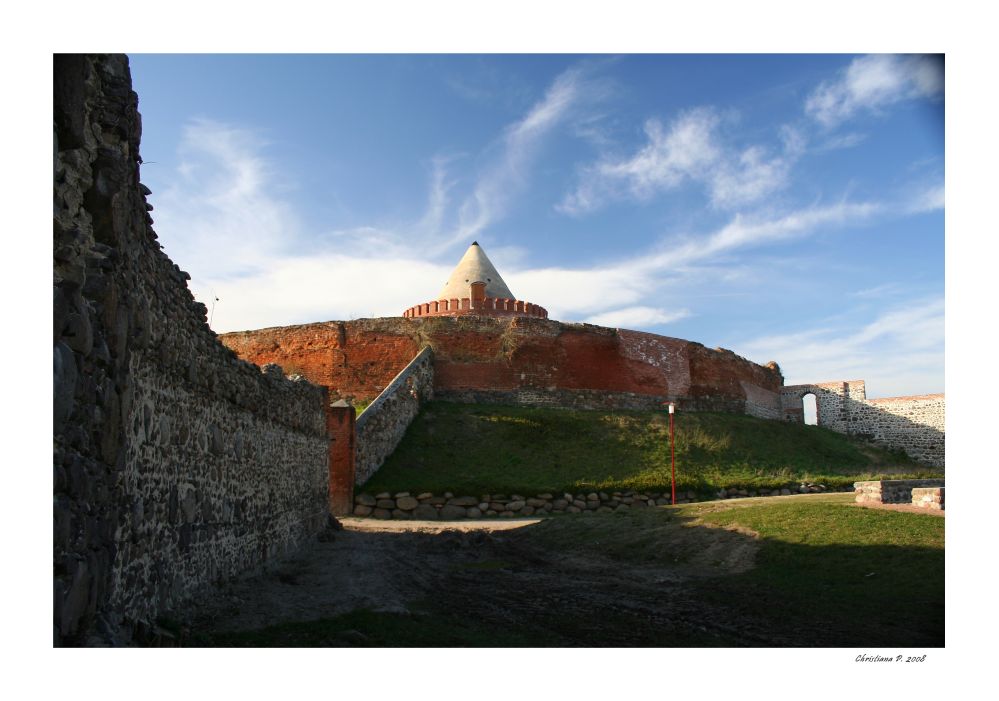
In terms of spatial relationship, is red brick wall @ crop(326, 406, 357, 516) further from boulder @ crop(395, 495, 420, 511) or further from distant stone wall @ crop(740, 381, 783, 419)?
distant stone wall @ crop(740, 381, 783, 419)

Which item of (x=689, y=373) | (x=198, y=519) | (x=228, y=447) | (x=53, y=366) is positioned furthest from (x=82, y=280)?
(x=689, y=373)

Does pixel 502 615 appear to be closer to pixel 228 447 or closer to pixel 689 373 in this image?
pixel 228 447

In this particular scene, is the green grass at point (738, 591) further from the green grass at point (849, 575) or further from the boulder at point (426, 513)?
the boulder at point (426, 513)

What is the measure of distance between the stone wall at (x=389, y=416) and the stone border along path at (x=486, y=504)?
931mm

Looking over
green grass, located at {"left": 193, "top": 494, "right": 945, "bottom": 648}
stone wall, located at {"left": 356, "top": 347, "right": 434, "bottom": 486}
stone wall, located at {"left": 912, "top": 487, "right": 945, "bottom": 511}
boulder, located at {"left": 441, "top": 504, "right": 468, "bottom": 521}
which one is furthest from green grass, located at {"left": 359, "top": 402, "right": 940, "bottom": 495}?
stone wall, located at {"left": 912, "top": 487, "right": 945, "bottom": 511}

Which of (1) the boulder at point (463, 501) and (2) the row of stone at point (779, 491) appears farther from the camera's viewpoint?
(2) the row of stone at point (779, 491)

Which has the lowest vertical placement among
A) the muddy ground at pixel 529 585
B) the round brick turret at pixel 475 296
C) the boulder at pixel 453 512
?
the boulder at pixel 453 512

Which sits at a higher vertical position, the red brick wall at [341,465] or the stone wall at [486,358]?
the stone wall at [486,358]

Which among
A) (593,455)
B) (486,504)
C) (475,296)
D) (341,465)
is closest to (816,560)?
(486,504)

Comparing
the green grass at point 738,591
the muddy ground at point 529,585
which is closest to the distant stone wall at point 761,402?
the green grass at point 738,591

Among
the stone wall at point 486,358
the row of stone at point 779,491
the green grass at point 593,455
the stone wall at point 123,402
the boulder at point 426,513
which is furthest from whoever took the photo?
the stone wall at point 486,358

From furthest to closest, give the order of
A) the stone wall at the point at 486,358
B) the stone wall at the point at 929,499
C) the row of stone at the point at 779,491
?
the stone wall at the point at 486,358, the row of stone at the point at 779,491, the stone wall at the point at 929,499

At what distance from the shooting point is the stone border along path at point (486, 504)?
731 inches

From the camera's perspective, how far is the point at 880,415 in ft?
112
